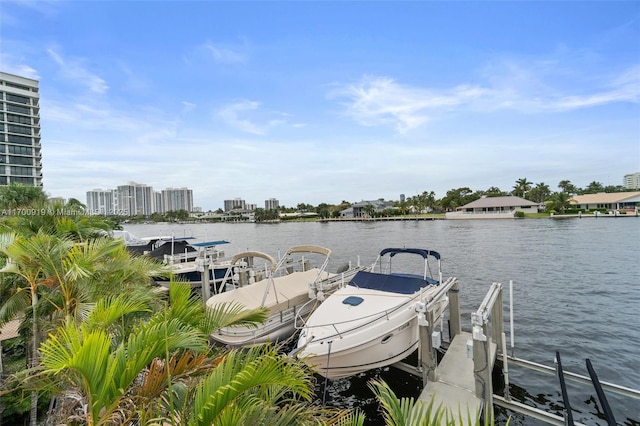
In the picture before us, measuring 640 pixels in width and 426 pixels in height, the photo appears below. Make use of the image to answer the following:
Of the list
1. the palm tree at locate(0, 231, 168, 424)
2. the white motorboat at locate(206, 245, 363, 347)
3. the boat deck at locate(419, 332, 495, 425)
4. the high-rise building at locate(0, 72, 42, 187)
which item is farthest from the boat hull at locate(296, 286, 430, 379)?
the high-rise building at locate(0, 72, 42, 187)

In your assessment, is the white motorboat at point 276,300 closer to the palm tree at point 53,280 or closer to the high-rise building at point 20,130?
the palm tree at point 53,280

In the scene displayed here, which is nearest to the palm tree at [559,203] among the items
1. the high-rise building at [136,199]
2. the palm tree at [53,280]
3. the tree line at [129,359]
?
the tree line at [129,359]

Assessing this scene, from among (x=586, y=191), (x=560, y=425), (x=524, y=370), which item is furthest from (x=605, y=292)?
(x=586, y=191)

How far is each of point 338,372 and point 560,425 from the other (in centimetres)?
440

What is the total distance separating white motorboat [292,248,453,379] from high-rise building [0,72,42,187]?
82.6 m

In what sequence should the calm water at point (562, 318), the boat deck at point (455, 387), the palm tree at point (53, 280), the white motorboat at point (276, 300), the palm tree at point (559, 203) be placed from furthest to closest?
the palm tree at point (559, 203)
the white motorboat at point (276, 300)
the calm water at point (562, 318)
the boat deck at point (455, 387)
the palm tree at point (53, 280)

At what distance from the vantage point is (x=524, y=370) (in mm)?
8836

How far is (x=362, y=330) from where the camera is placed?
7176 millimetres

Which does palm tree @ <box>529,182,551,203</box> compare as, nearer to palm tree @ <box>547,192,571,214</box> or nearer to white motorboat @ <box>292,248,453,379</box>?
palm tree @ <box>547,192,571,214</box>

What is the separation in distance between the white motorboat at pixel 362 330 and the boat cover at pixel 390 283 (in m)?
0.03

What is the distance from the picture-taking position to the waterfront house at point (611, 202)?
79.6 m

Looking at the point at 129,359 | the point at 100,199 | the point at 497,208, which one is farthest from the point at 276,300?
the point at 100,199

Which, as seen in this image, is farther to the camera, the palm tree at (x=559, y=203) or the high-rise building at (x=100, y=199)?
the high-rise building at (x=100, y=199)

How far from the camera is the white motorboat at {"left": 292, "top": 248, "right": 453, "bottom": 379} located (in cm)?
700
